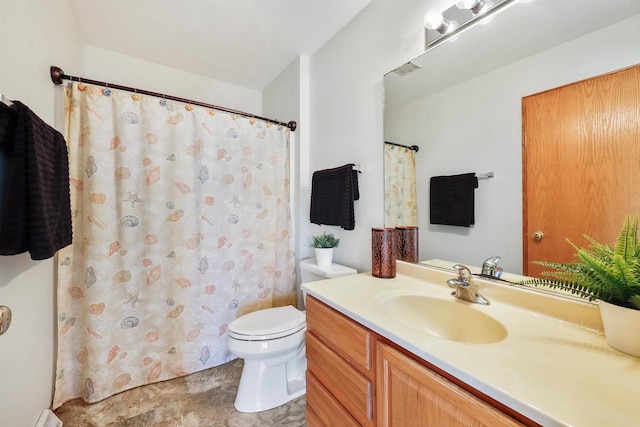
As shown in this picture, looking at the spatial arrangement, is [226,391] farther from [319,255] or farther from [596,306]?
[596,306]

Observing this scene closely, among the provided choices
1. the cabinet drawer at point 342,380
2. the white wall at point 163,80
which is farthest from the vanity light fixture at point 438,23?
the white wall at point 163,80

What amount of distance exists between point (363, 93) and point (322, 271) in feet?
3.70

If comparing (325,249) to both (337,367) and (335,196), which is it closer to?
(335,196)

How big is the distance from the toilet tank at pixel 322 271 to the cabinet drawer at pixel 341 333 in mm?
426

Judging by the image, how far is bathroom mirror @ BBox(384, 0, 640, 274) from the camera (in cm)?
77

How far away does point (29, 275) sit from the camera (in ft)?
3.51

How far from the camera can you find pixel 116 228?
149cm

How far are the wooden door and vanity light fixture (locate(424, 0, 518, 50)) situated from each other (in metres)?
0.42

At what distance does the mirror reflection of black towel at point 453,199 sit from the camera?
108 cm

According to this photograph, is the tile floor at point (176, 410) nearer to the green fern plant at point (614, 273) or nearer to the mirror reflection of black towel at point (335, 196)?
the mirror reflection of black towel at point (335, 196)

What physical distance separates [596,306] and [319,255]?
1.25 m

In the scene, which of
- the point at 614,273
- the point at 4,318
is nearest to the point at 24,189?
the point at 4,318

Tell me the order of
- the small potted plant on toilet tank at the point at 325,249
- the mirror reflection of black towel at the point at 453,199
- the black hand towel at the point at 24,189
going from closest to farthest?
1. the black hand towel at the point at 24,189
2. the mirror reflection of black towel at the point at 453,199
3. the small potted plant on toilet tank at the point at 325,249

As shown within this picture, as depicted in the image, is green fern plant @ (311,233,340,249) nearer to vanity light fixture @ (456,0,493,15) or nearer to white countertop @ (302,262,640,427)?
white countertop @ (302,262,640,427)
